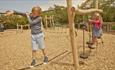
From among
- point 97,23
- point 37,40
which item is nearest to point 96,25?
point 97,23

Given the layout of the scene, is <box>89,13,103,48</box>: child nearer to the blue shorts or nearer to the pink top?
the pink top

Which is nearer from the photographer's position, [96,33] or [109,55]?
[109,55]

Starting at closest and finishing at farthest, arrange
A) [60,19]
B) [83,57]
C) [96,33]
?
[83,57] < [96,33] < [60,19]

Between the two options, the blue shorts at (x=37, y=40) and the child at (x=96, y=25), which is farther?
the child at (x=96, y=25)

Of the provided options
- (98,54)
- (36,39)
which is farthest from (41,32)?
(98,54)

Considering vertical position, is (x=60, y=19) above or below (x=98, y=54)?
below

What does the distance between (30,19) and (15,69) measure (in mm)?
1402

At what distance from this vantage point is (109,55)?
9.42 m

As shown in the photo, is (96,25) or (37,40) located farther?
(96,25)

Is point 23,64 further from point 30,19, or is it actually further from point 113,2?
point 113,2

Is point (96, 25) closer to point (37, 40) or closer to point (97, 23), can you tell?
point (97, 23)

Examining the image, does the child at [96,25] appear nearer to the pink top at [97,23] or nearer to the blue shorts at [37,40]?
the pink top at [97,23]

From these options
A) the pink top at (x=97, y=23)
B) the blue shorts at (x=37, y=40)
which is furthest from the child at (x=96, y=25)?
the blue shorts at (x=37, y=40)

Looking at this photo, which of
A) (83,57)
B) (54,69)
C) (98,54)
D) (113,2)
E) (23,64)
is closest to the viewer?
(54,69)
